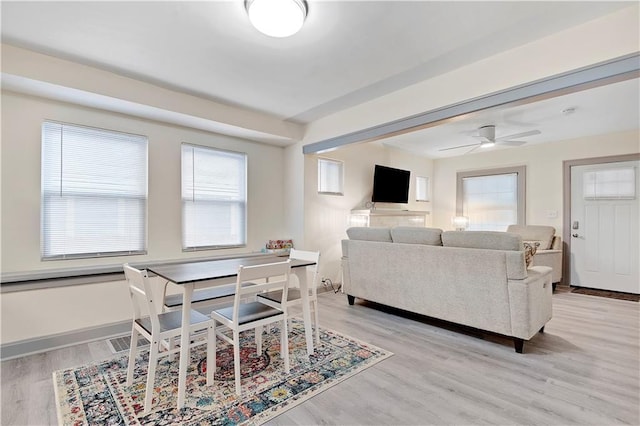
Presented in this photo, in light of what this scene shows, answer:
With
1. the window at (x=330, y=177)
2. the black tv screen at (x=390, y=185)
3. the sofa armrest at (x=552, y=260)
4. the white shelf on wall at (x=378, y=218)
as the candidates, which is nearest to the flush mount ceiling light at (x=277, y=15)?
the window at (x=330, y=177)

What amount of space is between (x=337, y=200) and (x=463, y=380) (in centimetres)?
330

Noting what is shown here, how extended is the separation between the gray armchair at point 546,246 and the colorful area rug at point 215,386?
12.0ft

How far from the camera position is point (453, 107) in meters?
2.92

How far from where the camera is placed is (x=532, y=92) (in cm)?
245

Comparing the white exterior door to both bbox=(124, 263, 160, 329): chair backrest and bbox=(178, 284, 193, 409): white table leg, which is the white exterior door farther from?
bbox=(124, 263, 160, 329): chair backrest

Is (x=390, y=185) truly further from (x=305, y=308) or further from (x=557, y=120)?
(x=305, y=308)

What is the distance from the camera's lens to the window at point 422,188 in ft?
22.3

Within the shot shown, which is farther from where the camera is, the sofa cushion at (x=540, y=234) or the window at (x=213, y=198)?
the sofa cushion at (x=540, y=234)

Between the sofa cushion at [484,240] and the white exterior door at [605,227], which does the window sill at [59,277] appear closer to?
the sofa cushion at [484,240]

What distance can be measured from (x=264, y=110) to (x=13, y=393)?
3.44m

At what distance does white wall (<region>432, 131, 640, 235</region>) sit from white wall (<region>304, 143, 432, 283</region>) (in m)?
1.80

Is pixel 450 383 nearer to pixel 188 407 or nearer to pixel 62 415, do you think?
pixel 188 407

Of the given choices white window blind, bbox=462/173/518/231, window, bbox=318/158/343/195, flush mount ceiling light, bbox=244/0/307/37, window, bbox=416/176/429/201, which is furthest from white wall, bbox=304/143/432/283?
flush mount ceiling light, bbox=244/0/307/37

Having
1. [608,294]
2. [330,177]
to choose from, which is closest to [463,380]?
[330,177]
